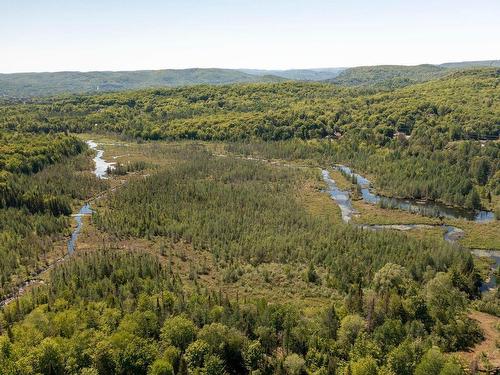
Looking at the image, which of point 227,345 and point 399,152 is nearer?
point 227,345

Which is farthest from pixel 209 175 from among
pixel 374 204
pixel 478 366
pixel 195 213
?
pixel 478 366

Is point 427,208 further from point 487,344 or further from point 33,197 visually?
point 33,197

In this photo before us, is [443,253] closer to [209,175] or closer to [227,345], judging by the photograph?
[227,345]

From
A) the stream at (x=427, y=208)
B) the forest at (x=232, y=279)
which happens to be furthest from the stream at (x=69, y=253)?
the stream at (x=427, y=208)

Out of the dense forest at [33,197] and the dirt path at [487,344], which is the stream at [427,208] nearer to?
the dirt path at [487,344]

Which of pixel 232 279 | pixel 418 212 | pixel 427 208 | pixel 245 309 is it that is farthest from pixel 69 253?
pixel 427 208

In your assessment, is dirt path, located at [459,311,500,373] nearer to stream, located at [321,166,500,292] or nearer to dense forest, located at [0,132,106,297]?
stream, located at [321,166,500,292]
